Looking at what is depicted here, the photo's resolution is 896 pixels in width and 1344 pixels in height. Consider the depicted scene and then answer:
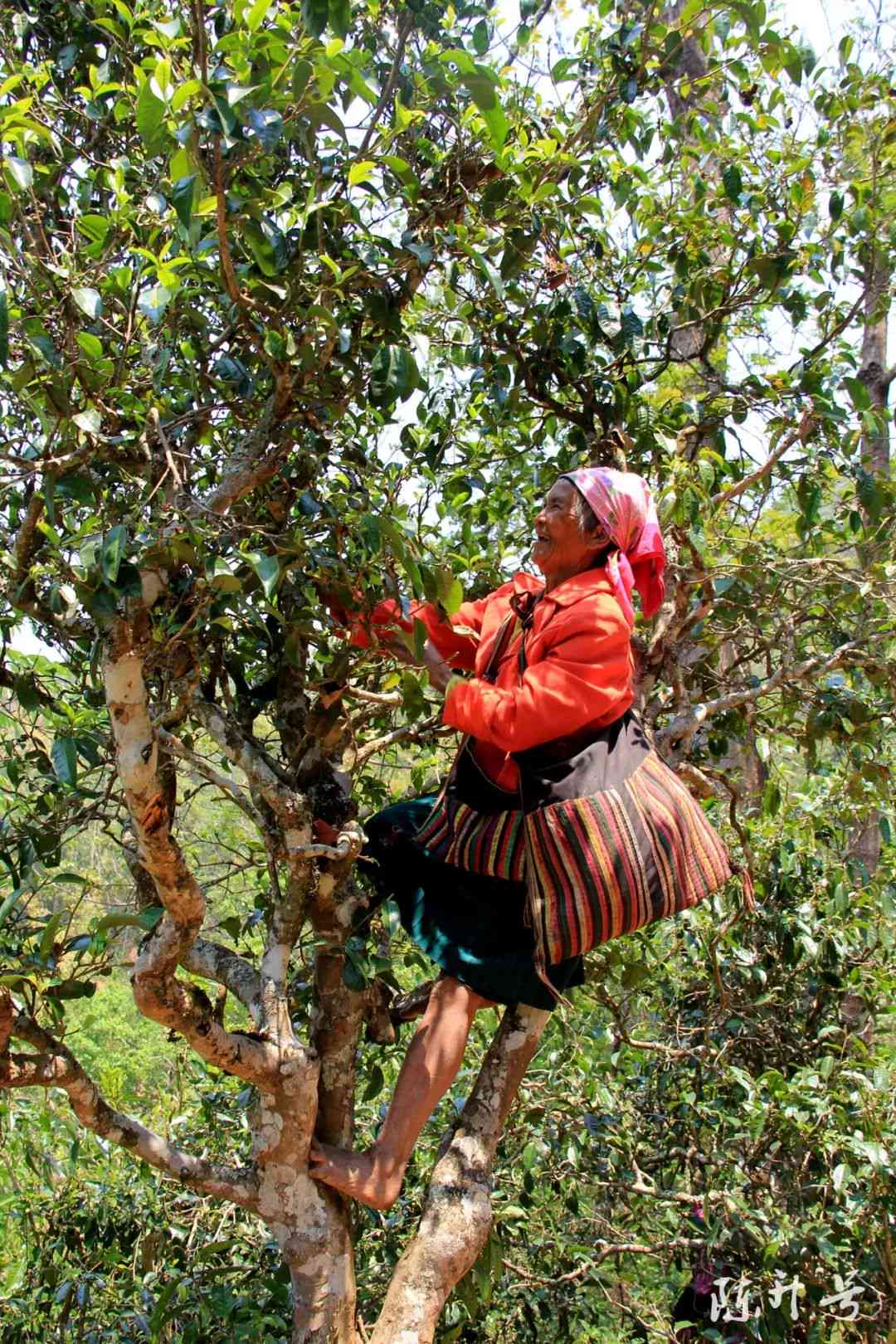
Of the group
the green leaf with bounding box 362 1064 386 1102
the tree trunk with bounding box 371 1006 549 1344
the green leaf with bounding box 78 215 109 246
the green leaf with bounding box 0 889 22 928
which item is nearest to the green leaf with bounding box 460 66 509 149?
the green leaf with bounding box 78 215 109 246

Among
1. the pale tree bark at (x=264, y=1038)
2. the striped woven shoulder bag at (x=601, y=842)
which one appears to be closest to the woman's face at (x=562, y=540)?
the striped woven shoulder bag at (x=601, y=842)

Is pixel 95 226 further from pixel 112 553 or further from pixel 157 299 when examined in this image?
pixel 112 553

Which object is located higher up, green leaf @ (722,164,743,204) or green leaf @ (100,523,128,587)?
green leaf @ (722,164,743,204)

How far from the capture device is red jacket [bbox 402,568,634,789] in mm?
2020

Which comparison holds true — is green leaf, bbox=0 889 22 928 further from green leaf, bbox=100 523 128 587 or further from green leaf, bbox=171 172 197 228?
green leaf, bbox=171 172 197 228

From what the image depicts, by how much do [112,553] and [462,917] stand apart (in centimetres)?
108

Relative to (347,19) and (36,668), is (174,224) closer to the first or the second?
(347,19)

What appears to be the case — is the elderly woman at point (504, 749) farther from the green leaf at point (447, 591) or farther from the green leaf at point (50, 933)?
the green leaf at point (50, 933)

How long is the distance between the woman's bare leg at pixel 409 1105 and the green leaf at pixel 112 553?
1094mm

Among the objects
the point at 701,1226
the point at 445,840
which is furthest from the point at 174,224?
the point at 701,1226

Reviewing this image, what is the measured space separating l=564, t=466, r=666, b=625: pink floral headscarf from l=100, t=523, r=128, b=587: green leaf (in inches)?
38.5

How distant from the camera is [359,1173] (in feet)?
6.98

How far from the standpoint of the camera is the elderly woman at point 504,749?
2.05 meters

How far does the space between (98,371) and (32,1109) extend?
250cm
